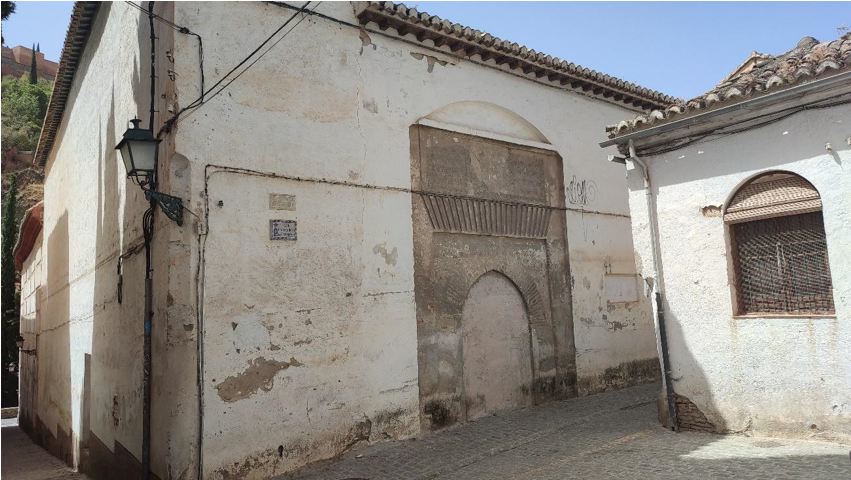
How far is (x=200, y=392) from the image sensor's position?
5.61 metres

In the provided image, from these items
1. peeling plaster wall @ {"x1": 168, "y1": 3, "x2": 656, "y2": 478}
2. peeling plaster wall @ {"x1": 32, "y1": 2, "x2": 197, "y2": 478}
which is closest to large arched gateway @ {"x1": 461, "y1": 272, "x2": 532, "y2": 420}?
peeling plaster wall @ {"x1": 168, "y1": 3, "x2": 656, "y2": 478}

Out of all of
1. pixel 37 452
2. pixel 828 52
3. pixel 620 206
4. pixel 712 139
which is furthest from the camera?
pixel 37 452

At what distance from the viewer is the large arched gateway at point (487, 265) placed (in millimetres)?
7668

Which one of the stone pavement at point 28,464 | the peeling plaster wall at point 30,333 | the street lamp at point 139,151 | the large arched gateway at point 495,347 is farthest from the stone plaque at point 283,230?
the peeling plaster wall at point 30,333

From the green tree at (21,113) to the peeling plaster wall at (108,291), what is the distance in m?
27.0

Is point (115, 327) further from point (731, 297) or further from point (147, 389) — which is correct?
point (731, 297)

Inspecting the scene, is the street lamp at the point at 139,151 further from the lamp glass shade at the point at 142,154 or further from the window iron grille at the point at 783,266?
the window iron grille at the point at 783,266

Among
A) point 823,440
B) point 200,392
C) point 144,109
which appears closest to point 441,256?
point 200,392

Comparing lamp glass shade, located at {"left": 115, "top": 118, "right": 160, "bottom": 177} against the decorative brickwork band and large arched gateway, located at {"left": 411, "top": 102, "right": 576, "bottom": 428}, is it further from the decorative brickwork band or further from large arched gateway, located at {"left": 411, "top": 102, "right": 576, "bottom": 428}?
the decorative brickwork band

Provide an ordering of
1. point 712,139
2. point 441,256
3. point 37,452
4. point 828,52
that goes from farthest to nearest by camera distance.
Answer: point 37,452 → point 441,256 → point 712,139 → point 828,52

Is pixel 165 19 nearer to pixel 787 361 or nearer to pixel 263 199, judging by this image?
pixel 263 199

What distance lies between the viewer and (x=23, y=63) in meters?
47.0

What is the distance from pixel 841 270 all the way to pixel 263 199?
573cm

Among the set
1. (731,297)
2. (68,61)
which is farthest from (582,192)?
(68,61)
